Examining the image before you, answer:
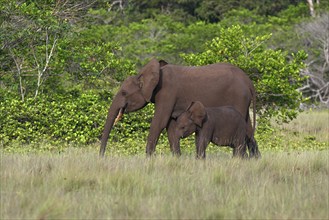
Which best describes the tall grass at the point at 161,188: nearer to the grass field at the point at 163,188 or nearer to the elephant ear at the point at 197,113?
the grass field at the point at 163,188

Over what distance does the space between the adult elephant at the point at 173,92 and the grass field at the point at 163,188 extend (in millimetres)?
1588

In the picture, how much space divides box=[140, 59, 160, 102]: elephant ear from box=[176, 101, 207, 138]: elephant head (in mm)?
561

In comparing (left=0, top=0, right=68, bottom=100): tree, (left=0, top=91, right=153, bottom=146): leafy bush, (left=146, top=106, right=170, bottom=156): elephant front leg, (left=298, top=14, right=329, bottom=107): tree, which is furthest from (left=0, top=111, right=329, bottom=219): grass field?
(left=298, top=14, right=329, bottom=107): tree

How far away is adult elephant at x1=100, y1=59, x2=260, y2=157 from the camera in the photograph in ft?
38.1

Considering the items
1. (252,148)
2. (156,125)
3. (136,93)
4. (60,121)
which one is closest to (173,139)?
(156,125)

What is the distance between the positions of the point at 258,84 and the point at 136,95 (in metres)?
6.30

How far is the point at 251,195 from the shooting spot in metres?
7.42

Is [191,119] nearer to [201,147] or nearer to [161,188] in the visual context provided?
[201,147]

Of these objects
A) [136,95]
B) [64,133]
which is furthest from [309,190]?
[64,133]

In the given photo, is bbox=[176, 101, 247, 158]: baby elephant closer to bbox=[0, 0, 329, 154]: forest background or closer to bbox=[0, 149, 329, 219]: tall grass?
bbox=[0, 149, 329, 219]: tall grass

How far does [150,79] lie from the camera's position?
1152 cm

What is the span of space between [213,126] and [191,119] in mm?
359

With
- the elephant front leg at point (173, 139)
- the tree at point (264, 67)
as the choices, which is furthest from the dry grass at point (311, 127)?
the elephant front leg at point (173, 139)

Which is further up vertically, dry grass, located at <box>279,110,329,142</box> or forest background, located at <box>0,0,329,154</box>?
forest background, located at <box>0,0,329,154</box>
